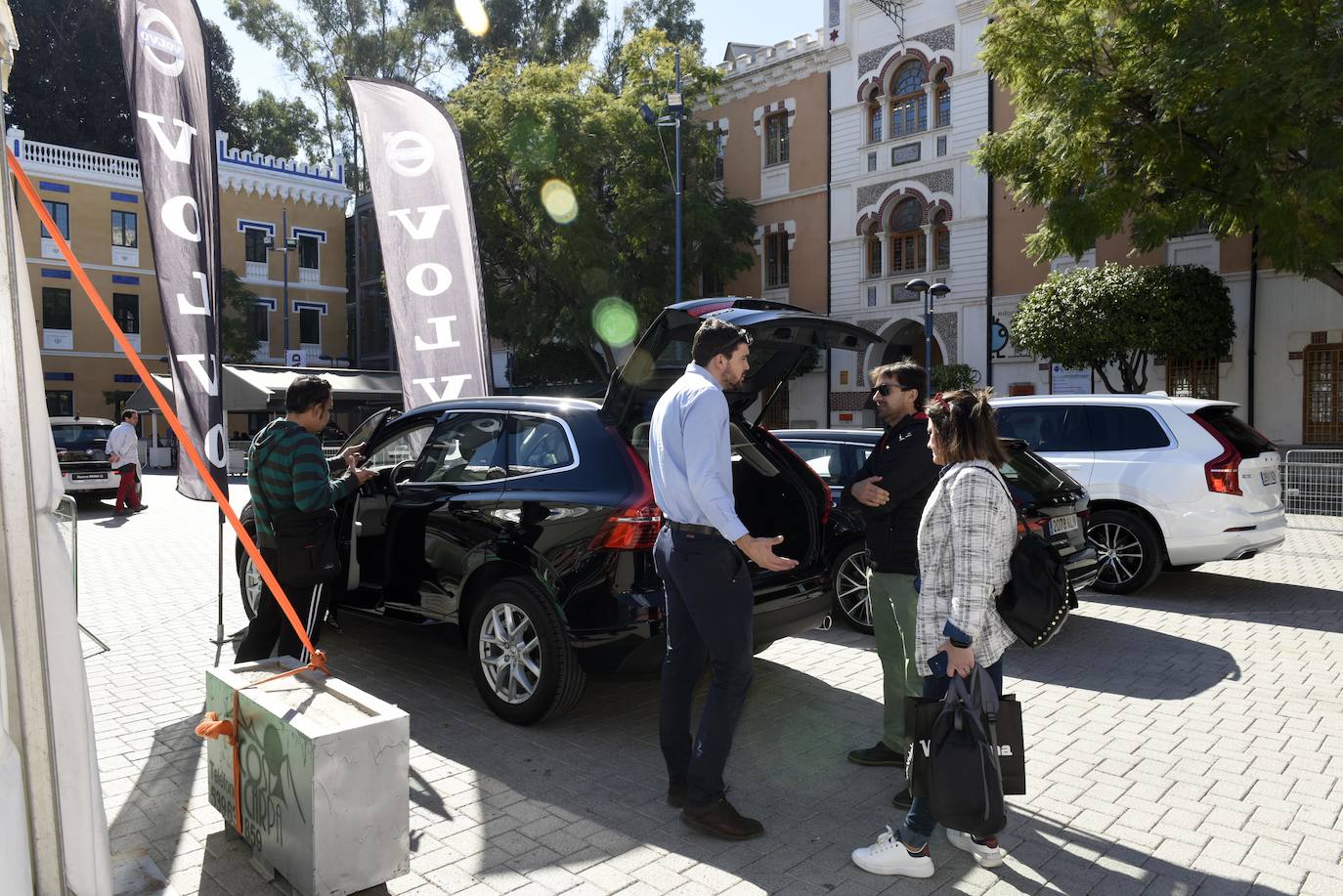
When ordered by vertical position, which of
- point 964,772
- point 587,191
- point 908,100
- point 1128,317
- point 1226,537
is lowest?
point 1226,537

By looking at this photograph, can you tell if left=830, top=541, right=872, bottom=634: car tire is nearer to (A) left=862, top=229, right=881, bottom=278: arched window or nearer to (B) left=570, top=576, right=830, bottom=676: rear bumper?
(B) left=570, top=576, right=830, bottom=676: rear bumper

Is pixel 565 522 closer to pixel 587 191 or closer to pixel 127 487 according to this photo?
pixel 127 487

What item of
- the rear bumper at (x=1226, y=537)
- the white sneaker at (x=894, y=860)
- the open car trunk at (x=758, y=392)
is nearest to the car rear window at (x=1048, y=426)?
the rear bumper at (x=1226, y=537)

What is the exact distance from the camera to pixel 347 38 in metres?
39.4

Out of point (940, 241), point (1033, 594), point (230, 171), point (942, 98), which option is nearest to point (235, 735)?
point (1033, 594)

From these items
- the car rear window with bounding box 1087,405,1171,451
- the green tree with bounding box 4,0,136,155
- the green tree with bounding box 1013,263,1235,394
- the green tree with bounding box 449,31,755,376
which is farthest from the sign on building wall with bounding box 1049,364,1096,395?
the green tree with bounding box 4,0,136,155

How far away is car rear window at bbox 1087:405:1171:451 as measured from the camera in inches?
323

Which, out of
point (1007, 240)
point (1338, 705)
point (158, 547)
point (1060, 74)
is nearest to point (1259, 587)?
point (1338, 705)

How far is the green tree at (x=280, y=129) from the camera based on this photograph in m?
43.4

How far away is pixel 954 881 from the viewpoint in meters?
3.25

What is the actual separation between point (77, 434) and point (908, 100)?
21.0m

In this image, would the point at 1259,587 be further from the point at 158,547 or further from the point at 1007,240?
the point at 1007,240

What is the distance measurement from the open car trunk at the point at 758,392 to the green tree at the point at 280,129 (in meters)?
44.3

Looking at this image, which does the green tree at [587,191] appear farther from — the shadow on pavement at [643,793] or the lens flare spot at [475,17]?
the shadow on pavement at [643,793]
